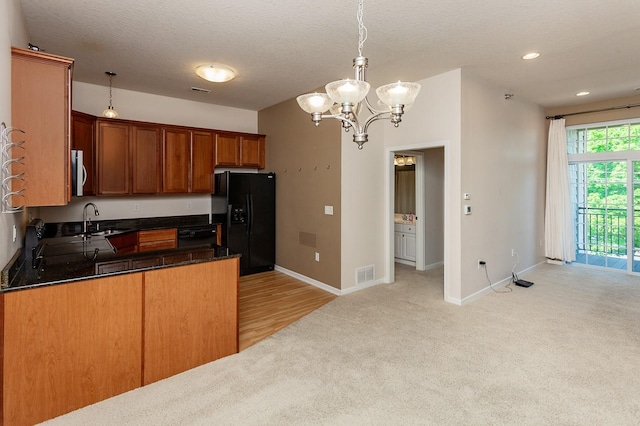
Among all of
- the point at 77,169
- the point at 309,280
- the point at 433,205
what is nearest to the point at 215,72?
the point at 77,169

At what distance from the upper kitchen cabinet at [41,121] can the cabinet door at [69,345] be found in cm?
72

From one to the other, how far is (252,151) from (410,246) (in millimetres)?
3320

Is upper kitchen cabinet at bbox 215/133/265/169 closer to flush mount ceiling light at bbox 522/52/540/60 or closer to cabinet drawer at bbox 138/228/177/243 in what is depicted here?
cabinet drawer at bbox 138/228/177/243

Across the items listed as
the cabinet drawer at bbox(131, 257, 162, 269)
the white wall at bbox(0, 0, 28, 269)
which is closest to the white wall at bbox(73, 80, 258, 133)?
the white wall at bbox(0, 0, 28, 269)

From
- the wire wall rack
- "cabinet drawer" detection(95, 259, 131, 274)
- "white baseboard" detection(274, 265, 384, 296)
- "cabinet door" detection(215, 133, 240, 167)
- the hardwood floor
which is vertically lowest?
the hardwood floor

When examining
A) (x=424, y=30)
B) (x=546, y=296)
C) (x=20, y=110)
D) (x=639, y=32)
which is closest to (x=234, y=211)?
(x=20, y=110)

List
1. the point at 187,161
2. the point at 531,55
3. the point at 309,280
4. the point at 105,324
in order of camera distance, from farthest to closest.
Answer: the point at 187,161
the point at 309,280
the point at 531,55
the point at 105,324

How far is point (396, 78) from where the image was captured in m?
4.21

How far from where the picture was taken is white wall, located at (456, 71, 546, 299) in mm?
4129

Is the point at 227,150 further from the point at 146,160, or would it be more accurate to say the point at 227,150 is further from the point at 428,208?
the point at 428,208

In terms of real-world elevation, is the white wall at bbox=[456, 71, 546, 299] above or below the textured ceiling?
below

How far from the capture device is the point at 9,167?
2.14 metres

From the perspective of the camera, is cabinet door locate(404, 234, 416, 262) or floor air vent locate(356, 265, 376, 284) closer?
floor air vent locate(356, 265, 376, 284)

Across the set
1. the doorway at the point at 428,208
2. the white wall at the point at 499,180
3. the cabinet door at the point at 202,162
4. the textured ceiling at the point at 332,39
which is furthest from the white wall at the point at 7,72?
the doorway at the point at 428,208
